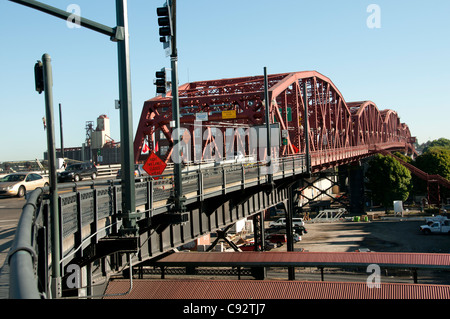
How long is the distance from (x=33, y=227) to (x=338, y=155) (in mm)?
49748

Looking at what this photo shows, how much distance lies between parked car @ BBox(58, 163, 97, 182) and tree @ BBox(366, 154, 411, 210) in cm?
4966

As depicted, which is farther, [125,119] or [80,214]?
[125,119]

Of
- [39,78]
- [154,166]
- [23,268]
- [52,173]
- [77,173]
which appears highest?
[39,78]

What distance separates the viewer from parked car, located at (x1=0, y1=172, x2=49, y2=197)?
1043 inches

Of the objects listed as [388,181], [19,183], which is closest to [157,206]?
[19,183]

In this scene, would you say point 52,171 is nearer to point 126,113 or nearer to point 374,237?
point 126,113

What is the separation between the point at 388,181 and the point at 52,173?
69.6m

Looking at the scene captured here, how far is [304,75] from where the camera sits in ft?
168

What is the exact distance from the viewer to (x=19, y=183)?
88.8ft

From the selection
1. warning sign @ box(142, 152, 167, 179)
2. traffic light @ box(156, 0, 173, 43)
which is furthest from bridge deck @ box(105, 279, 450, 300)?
traffic light @ box(156, 0, 173, 43)

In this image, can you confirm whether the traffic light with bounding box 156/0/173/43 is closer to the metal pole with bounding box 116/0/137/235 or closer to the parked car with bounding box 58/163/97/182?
the metal pole with bounding box 116/0/137/235

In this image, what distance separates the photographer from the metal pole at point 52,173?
7.34 metres

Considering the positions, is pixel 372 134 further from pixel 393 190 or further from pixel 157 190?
pixel 157 190
